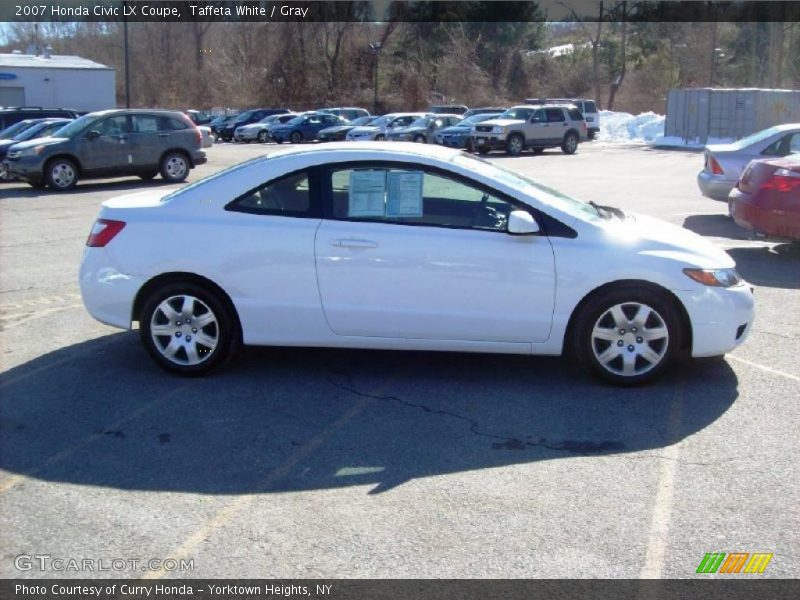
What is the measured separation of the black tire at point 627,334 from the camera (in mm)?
5910

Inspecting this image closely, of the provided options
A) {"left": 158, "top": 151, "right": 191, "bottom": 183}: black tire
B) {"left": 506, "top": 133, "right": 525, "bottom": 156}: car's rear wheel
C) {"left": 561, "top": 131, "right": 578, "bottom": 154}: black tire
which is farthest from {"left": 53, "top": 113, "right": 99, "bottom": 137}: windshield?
{"left": 561, "top": 131, "right": 578, "bottom": 154}: black tire

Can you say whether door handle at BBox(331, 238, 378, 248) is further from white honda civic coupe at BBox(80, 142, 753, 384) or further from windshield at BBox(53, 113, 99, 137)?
windshield at BBox(53, 113, 99, 137)

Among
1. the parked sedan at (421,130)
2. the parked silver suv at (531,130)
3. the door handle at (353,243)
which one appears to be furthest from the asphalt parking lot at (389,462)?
the parked sedan at (421,130)

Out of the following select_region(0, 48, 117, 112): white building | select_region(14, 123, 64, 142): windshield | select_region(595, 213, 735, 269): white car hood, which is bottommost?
select_region(595, 213, 735, 269): white car hood

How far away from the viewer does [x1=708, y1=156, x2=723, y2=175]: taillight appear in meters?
14.1

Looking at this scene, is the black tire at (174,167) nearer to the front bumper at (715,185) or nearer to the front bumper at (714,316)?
the front bumper at (715,185)

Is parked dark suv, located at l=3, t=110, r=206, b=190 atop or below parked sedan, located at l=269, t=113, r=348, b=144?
below

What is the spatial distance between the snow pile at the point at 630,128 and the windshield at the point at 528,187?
41606mm

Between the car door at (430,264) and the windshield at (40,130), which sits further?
the windshield at (40,130)

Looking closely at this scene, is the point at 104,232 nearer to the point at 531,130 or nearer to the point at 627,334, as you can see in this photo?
the point at 627,334

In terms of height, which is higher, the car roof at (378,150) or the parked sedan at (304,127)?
the parked sedan at (304,127)

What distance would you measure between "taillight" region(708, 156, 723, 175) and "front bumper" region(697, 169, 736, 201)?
6 centimetres

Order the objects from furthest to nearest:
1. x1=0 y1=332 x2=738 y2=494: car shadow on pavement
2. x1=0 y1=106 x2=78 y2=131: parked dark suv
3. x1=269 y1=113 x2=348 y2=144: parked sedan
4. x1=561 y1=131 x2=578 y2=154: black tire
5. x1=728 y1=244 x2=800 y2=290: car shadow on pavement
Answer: x1=269 y1=113 x2=348 y2=144: parked sedan, x1=561 y1=131 x2=578 y2=154: black tire, x1=0 y1=106 x2=78 y2=131: parked dark suv, x1=728 y1=244 x2=800 y2=290: car shadow on pavement, x1=0 y1=332 x2=738 y2=494: car shadow on pavement

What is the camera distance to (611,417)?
18.2 feet
